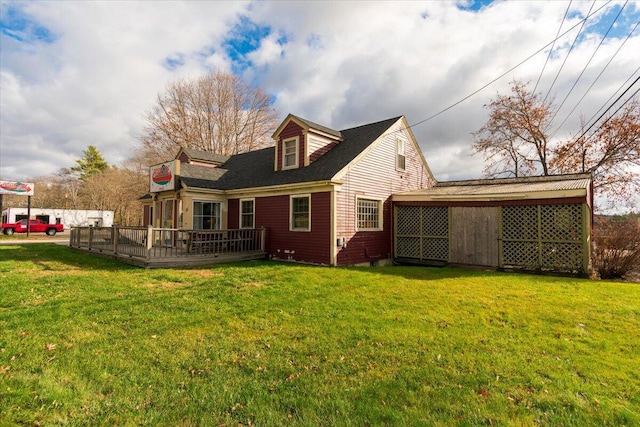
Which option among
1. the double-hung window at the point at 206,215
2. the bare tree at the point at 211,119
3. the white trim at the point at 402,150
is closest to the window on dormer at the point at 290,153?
the double-hung window at the point at 206,215

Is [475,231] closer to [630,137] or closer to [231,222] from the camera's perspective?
[231,222]

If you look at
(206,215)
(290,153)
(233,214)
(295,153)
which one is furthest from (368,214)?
(206,215)

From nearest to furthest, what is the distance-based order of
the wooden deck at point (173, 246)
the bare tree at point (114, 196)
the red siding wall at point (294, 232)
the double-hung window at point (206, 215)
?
the wooden deck at point (173, 246), the red siding wall at point (294, 232), the double-hung window at point (206, 215), the bare tree at point (114, 196)

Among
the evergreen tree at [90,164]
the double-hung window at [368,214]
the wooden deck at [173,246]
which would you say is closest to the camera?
the wooden deck at [173,246]

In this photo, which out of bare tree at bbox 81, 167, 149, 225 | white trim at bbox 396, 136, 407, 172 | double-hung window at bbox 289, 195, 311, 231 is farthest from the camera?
bare tree at bbox 81, 167, 149, 225

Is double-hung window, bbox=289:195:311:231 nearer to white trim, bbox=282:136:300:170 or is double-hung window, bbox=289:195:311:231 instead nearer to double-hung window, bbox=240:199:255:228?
white trim, bbox=282:136:300:170

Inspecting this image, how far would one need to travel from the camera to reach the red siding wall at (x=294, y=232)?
1170 centimetres

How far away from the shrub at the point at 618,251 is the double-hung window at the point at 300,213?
10.2 meters

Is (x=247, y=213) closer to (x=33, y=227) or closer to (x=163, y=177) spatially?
(x=163, y=177)

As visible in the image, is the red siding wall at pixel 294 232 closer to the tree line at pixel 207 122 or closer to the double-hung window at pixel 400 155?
the double-hung window at pixel 400 155

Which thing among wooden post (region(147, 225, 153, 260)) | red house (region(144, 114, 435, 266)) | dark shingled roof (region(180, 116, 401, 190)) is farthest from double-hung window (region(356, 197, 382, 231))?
wooden post (region(147, 225, 153, 260))

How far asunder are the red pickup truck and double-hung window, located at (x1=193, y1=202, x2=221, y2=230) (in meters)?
25.3

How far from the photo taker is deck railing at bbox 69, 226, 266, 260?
11063mm

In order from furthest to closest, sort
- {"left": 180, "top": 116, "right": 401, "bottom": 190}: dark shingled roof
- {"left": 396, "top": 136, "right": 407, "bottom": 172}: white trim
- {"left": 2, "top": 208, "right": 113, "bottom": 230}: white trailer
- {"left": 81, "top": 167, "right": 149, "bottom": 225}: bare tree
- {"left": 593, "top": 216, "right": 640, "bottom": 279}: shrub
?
1. {"left": 81, "top": 167, "right": 149, "bottom": 225}: bare tree
2. {"left": 2, "top": 208, "right": 113, "bottom": 230}: white trailer
3. {"left": 396, "top": 136, "right": 407, "bottom": 172}: white trim
4. {"left": 180, "top": 116, "right": 401, "bottom": 190}: dark shingled roof
5. {"left": 593, "top": 216, "right": 640, "bottom": 279}: shrub
